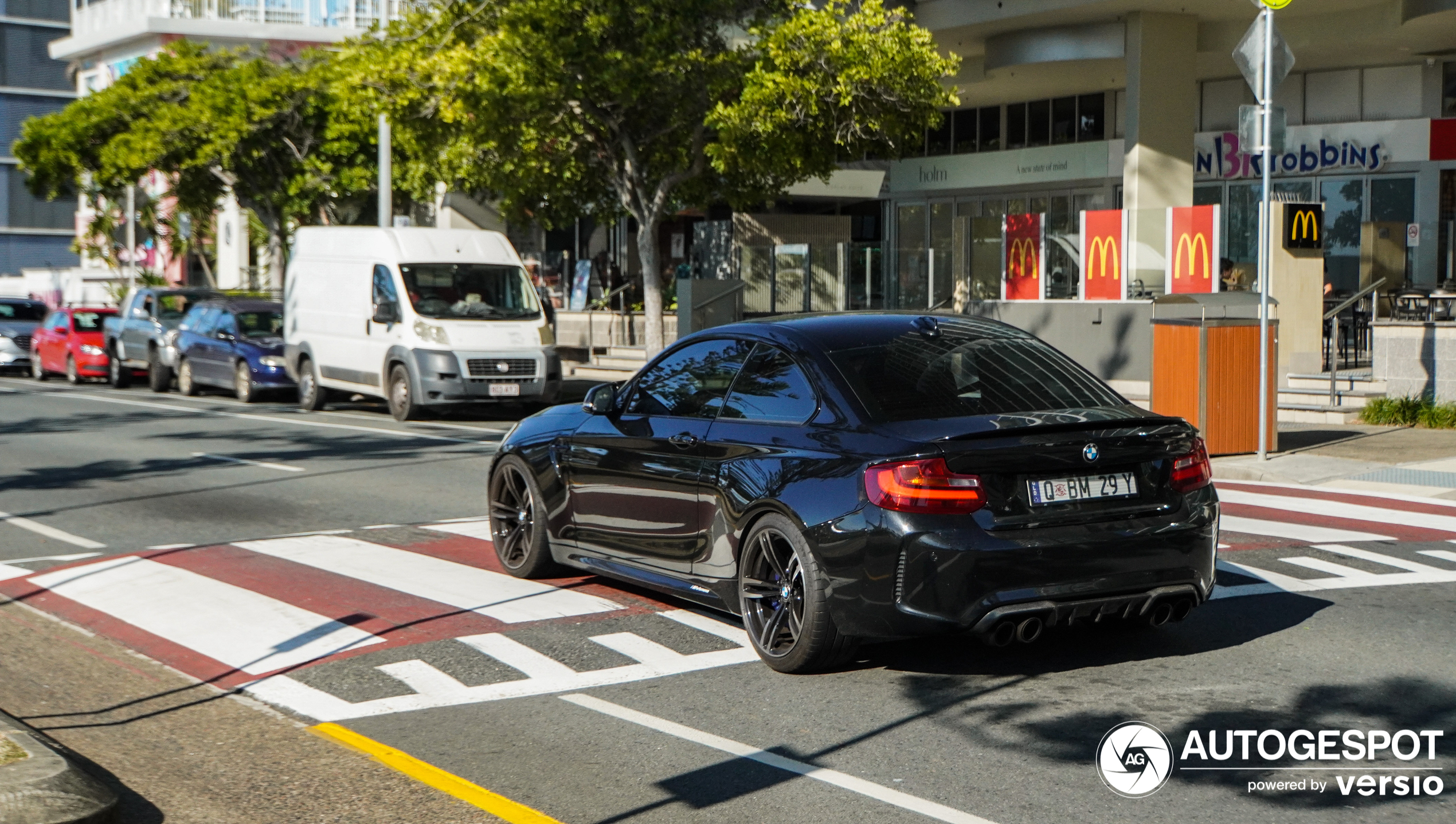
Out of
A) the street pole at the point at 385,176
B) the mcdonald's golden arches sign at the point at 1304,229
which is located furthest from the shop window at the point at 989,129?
the mcdonald's golden arches sign at the point at 1304,229

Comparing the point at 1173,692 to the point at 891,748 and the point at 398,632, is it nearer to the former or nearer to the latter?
the point at 891,748

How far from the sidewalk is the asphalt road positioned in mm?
3262

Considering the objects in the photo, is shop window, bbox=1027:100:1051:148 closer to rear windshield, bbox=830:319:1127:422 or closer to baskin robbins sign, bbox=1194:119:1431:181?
baskin robbins sign, bbox=1194:119:1431:181

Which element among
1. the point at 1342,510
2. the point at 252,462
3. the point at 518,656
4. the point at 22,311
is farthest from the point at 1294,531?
the point at 22,311

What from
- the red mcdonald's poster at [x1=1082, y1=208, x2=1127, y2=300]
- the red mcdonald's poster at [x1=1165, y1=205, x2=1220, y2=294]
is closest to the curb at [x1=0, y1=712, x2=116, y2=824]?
the red mcdonald's poster at [x1=1165, y1=205, x2=1220, y2=294]

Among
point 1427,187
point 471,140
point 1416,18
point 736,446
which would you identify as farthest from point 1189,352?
point 1427,187

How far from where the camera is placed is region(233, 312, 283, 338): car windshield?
25.8 m

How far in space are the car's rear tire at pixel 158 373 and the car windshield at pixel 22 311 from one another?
964cm

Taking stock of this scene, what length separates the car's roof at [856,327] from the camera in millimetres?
7098

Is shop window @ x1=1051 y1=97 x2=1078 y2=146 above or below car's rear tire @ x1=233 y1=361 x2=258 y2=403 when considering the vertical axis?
above

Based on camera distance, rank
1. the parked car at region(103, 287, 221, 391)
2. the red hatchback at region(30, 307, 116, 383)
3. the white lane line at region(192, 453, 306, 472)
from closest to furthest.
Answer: the white lane line at region(192, 453, 306, 472) → the parked car at region(103, 287, 221, 391) → the red hatchback at region(30, 307, 116, 383)

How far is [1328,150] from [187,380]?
2207 cm

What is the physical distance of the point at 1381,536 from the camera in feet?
34.4

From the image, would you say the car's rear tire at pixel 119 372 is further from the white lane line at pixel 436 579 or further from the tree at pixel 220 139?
the white lane line at pixel 436 579
